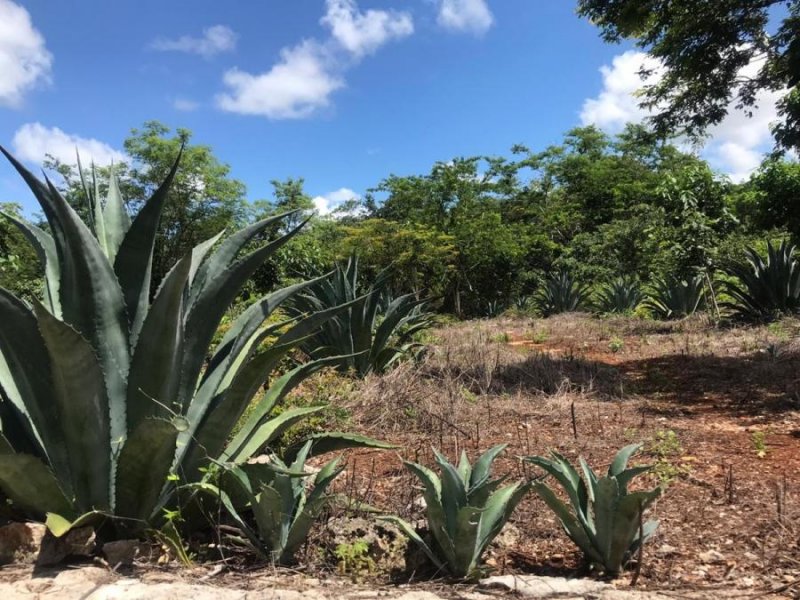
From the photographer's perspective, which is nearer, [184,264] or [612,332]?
[184,264]

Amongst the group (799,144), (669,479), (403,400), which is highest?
(799,144)

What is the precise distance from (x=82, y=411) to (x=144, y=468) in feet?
0.84

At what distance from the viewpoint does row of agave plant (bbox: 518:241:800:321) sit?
9578 mm

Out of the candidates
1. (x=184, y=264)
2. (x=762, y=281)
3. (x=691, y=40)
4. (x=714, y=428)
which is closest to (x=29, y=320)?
(x=184, y=264)

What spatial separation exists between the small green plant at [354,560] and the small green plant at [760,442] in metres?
2.40

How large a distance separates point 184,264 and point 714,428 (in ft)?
11.8

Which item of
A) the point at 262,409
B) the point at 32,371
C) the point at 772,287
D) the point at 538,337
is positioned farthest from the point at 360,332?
the point at 772,287

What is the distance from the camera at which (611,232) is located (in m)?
20.9

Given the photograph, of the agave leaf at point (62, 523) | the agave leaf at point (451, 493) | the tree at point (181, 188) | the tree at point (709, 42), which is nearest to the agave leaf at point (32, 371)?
the agave leaf at point (62, 523)

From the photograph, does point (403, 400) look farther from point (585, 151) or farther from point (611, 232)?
point (585, 151)

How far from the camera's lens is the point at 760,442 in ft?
11.4

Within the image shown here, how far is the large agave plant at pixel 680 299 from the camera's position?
40.3 ft

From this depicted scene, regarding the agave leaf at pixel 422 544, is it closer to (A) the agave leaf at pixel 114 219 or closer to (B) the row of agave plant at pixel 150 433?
(B) the row of agave plant at pixel 150 433

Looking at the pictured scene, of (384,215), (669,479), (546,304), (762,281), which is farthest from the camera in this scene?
(384,215)
